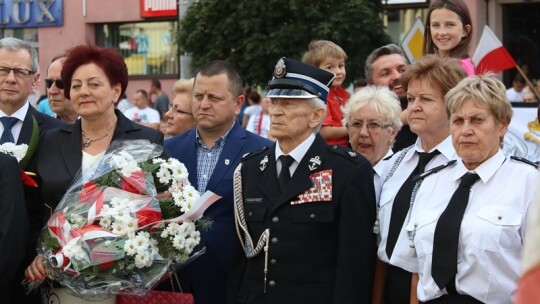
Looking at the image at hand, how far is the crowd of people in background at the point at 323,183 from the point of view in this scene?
4270 mm

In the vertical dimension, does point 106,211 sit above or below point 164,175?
below

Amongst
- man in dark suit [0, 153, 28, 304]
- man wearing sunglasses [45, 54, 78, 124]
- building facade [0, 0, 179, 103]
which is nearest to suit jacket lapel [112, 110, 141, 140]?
man in dark suit [0, 153, 28, 304]

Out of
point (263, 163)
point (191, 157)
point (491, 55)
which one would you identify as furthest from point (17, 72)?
point (491, 55)

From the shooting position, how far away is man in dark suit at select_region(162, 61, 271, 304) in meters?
5.47

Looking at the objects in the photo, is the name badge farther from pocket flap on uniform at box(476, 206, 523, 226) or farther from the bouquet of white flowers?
pocket flap on uniform at box(476, 206, 523, 226)

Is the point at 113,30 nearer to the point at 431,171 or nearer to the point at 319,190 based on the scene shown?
the point at 319,190

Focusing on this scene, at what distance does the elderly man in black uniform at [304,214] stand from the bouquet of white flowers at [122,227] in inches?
11.6

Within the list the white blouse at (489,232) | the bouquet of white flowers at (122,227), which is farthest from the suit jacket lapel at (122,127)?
the white blouse at (489,232)

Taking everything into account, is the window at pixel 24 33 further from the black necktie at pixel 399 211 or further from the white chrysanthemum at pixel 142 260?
the black necktie at pixel 399 211

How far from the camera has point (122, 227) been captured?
15.3ft

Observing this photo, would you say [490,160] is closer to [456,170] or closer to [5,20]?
[456,170]

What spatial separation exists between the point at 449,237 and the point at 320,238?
2.35ft

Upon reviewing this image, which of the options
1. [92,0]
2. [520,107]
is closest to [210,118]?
[520,107]

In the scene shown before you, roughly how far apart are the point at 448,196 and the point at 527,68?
1635 centimetres
